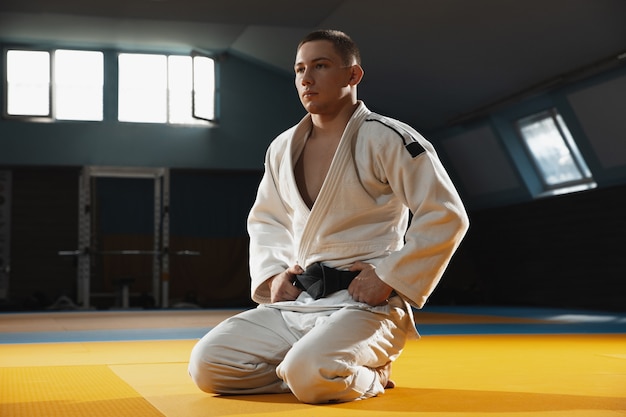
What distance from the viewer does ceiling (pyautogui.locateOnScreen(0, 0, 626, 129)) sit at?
9.02 m

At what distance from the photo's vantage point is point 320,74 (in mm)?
2980

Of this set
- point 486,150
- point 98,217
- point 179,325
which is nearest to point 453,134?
point 486,150

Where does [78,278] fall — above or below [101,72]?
below

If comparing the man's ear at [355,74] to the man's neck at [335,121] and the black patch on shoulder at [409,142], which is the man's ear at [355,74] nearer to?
the man's neck at [335,121]

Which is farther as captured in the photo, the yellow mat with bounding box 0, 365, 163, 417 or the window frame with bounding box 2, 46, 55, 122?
the window frame with bounding box 2, 46, 55, 122

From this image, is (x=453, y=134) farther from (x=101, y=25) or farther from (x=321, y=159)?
(x=321, y=159)

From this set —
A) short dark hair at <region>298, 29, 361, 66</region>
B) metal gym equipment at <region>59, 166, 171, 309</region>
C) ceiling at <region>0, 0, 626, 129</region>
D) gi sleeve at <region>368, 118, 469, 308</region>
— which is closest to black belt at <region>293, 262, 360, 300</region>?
gi sleeve at <region>368, 118, 469, 308</region>

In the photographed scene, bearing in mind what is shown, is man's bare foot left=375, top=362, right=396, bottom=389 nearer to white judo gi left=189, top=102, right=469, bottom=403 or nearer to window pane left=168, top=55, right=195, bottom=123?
white judo gi left=189, top=102, right=469, bottom=403

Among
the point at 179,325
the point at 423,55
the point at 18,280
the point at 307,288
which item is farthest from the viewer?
the point at 18,280

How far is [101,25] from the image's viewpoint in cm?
1189

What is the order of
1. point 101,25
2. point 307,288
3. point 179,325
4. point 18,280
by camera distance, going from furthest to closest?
1. point 18,280
2. point 101,25
3. point 179,325
4. point 307,288

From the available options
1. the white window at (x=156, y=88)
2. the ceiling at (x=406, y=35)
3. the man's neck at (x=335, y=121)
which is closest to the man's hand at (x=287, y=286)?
the man's neck at (x=335, y=121)

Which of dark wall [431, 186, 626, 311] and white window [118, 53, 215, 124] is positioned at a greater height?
white window [118, 53, 215, 124]

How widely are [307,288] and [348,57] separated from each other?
79 centimetres
